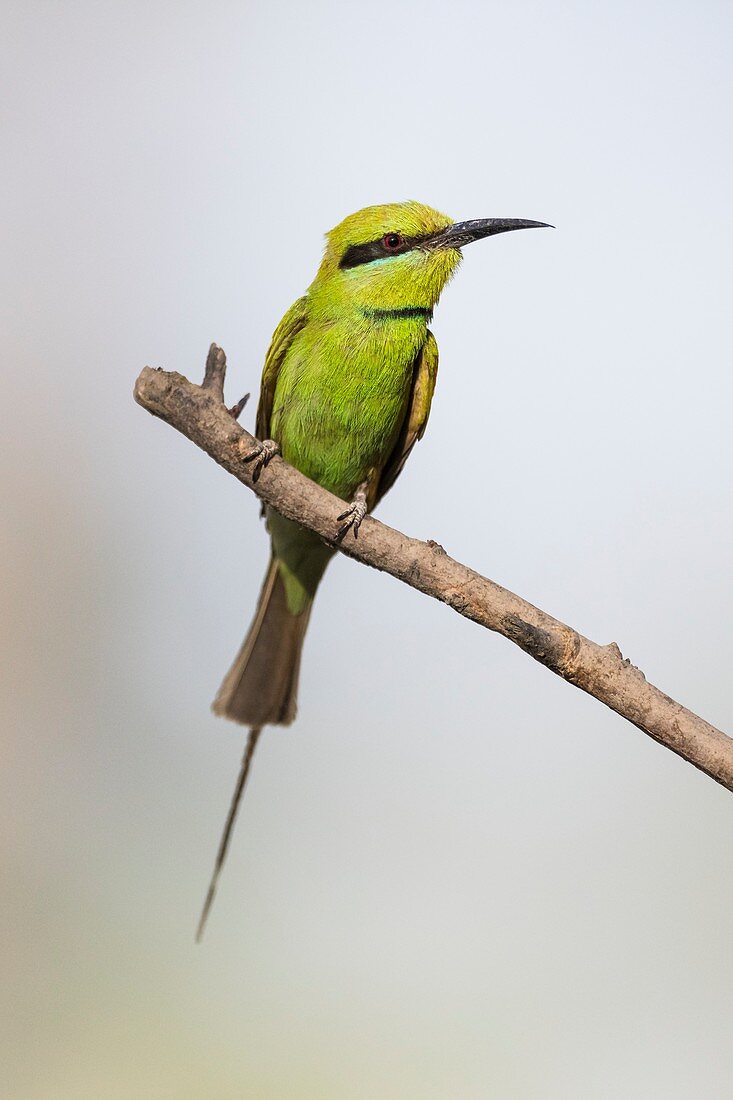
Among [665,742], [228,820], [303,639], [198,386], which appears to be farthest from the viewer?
[303,639]

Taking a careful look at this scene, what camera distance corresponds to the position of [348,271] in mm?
2369

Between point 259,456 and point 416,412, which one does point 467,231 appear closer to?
point 416,412

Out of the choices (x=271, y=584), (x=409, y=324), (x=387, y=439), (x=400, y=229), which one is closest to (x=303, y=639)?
(x=271, y=584)

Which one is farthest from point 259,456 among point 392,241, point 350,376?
point 392,241

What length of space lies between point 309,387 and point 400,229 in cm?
40

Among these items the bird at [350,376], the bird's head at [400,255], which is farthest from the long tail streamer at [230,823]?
the bird's head at [400,255]

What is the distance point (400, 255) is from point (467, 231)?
0.52ft

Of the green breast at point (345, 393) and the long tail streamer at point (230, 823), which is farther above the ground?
the green breast at point (345, 393)

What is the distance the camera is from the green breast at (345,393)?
2.31m

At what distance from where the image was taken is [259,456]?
186 centimetres

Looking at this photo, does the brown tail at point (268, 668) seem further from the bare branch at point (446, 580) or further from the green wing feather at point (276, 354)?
the bare branch at point (446, 580)

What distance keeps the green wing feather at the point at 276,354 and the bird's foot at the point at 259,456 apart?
593mm

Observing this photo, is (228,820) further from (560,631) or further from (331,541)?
(560,631)

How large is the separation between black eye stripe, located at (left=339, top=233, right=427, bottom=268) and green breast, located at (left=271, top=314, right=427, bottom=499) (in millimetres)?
140
